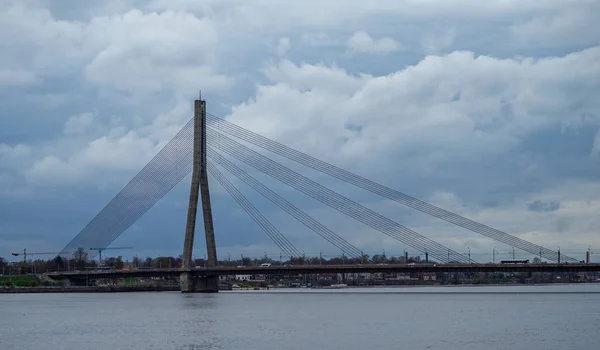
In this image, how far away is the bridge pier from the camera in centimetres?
9831

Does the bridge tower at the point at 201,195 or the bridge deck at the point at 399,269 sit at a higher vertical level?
the bridge tower at the point at 201,195

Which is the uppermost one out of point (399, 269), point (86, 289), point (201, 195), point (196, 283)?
point (201, 195)

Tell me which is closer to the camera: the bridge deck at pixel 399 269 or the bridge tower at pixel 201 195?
the bridge deck at pixel 399 269

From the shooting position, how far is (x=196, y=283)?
332 feet

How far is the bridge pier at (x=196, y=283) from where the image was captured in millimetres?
98312

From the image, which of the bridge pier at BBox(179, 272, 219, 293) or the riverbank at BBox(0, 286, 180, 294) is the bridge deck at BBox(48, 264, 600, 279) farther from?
the riverbank at BBox(0, 286, 180, 294)
